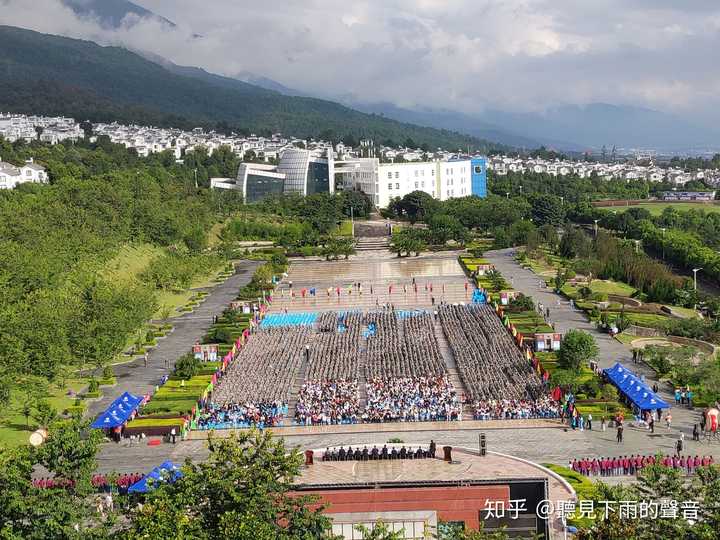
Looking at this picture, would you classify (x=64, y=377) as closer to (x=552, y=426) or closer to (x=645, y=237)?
(x=552, y=426)

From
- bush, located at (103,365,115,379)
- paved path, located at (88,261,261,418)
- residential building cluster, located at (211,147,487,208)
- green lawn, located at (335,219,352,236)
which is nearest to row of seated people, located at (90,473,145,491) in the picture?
paved path, located at (88,261,261,418)

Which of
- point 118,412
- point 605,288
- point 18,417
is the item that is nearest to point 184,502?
point 118,412

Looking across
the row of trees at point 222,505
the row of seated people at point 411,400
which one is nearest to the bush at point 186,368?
the row of seated people at point 411,400

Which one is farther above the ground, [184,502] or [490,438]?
[184,502]

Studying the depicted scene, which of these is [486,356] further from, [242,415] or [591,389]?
[242,415]

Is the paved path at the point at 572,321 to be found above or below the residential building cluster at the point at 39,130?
below

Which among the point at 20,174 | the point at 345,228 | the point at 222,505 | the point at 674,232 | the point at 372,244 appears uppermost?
the point at 20,174

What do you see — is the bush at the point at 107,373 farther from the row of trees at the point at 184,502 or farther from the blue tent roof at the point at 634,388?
the blue tent roof at the point at 634,388
